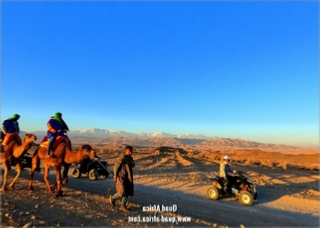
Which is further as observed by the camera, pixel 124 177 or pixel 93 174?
pixel 93 174

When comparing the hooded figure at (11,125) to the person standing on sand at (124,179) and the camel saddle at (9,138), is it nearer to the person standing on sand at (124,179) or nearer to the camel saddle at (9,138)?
the camel saddle at (9,138)

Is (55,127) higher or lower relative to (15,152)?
higher

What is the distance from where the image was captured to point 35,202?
755 centimetres

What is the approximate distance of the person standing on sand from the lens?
752cm

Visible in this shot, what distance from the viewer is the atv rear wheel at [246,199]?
32.2 ft

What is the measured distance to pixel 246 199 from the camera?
989cm

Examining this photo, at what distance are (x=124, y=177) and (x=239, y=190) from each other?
563 cm

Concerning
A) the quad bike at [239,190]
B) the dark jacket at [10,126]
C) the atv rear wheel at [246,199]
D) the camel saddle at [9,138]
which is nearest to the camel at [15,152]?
the camel saddle at [9,138]

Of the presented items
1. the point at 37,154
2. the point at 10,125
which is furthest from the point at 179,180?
the point at 10,125

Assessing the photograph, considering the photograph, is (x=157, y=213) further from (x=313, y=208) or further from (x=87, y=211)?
(x=313, y=208)

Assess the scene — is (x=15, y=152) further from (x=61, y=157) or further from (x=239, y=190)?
(x=239, y=190)

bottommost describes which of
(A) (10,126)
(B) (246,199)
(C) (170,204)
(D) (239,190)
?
(C) (170,204)

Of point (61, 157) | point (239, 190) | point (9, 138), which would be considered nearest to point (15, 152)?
point (9, 138)

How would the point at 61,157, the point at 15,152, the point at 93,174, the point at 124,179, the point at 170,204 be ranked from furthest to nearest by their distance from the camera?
the point at 93,174
the point at 15,152
the point at 170,204
the point at 61,157
the point at 124,179
